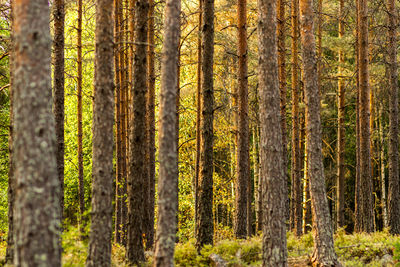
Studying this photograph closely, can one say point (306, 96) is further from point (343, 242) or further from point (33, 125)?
point (33, 125)

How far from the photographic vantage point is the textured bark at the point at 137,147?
9.48m

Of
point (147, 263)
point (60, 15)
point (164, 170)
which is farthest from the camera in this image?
point (60, 15)

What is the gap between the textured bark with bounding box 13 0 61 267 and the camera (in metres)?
4.90

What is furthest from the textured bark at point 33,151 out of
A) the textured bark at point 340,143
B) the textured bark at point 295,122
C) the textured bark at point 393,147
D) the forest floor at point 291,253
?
the textured bark at point 340,143

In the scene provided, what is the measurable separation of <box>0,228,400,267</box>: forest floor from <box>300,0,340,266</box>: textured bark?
79 cm

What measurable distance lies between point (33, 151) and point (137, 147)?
4.61 meters

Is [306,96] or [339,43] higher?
[339,43]

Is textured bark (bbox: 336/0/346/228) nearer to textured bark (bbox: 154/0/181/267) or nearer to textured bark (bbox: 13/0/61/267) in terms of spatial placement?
textured bark (bbox: 154/0/181/267)

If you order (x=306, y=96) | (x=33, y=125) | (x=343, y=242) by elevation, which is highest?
(x=306, y=96)

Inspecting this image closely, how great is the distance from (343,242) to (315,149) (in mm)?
4718

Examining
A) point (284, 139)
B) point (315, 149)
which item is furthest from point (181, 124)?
point (315, 149)

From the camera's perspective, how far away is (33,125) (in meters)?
4.96

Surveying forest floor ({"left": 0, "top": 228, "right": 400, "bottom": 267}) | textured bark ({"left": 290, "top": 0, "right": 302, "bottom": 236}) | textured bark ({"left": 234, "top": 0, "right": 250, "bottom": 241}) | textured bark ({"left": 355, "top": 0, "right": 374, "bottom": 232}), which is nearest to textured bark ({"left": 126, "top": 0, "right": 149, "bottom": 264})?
forest floor ({"left": 0, "top": 228, "right": 400, "bottom": 267})

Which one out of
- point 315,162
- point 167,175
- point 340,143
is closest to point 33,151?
point 167,175
